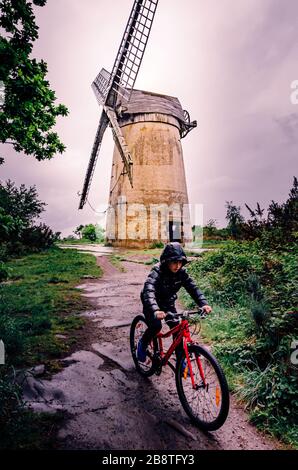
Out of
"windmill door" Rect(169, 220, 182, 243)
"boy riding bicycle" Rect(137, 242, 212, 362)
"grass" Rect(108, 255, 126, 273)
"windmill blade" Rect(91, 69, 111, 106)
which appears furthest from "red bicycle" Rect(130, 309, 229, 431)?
"windmill blade" Rect(91, 69, 111, 106)

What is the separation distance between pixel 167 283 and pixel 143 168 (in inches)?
610

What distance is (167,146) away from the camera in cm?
1859

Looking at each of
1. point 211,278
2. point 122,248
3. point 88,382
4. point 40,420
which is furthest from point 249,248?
point 122,248

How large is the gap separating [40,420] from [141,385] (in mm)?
1279

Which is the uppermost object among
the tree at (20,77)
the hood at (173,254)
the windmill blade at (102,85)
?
the windmill blade at (102,85)

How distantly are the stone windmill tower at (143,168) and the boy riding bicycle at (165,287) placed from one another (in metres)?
13.9

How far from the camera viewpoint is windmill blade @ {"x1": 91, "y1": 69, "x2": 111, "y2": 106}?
1859cm

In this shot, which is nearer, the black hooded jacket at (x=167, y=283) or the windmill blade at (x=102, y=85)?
the black hooded jacket at (x=167, y=283)

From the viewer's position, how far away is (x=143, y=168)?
18.1m

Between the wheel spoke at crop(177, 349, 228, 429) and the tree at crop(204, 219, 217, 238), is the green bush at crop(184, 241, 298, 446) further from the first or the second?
the tree at crop(204, 219, 217, 238)

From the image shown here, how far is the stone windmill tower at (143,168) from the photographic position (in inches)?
695

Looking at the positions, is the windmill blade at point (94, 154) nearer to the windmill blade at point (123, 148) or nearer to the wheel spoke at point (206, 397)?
the windmill blade at point (123, 148)

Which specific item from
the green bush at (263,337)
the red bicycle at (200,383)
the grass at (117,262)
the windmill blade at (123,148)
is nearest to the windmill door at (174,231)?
the windmill blade at (123,148)

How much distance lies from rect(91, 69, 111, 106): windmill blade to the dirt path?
18.2m
